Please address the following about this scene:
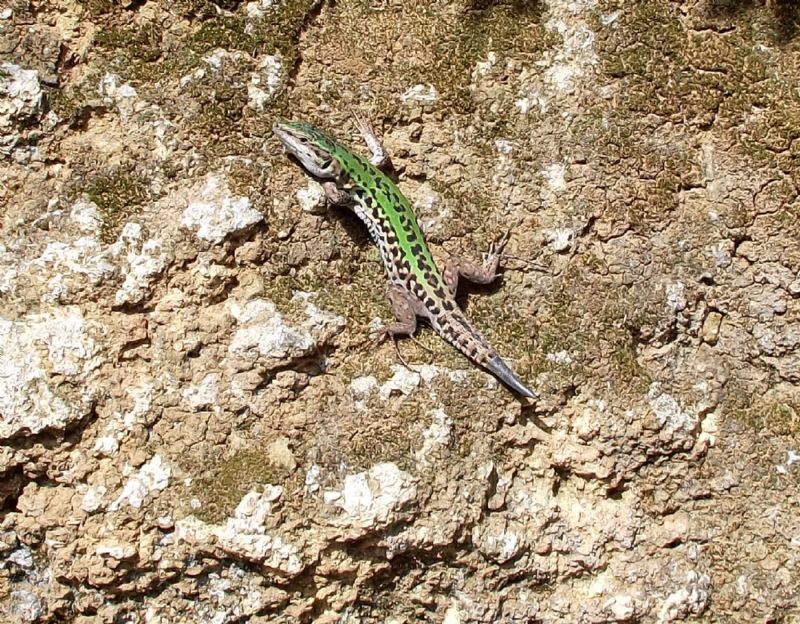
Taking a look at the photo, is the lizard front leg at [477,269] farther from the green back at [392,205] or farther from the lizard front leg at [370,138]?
the lizard front leg at [370,138]

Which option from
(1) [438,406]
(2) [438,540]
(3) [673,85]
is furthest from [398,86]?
(2) [438,540]

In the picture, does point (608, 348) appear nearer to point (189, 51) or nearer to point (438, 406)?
point (438, 406)

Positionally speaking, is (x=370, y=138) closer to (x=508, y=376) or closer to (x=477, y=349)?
(x=477, y=349)

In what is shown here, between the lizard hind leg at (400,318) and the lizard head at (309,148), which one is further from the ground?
the lizard head at (309,148)

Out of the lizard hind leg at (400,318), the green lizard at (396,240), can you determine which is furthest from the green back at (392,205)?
the lizard hind leg at (400,318)

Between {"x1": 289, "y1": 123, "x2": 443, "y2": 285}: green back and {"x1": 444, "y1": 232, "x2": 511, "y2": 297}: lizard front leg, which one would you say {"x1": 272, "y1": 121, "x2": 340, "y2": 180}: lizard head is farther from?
{"x1": 444, "y1": 232, "x2": 511, "y2": 297}: lizard front leg

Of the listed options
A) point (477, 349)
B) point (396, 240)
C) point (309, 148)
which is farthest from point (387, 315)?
point (309, 148)
